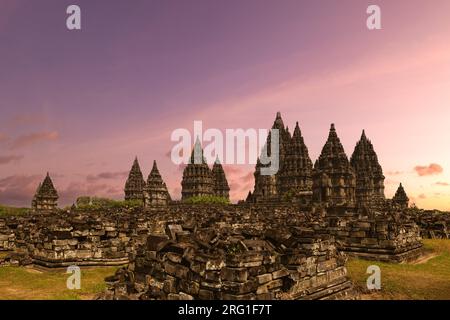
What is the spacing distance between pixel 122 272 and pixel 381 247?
10.4 meters

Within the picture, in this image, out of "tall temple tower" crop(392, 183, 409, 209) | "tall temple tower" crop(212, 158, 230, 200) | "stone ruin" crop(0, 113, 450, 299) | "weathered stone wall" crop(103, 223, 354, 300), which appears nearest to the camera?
"weathered stone wall" crop(103, 223, 354, 300)

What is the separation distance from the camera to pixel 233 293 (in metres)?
6.77

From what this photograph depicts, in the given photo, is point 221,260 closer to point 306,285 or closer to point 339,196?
point 306,285

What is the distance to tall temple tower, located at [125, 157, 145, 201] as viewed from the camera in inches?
3342

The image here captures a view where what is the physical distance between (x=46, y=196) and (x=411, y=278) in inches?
2939

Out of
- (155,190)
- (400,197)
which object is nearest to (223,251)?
(400,197)

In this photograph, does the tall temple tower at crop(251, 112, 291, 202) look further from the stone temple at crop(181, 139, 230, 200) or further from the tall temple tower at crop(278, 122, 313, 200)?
the stone temple at crop(181, 139, 230, 200)

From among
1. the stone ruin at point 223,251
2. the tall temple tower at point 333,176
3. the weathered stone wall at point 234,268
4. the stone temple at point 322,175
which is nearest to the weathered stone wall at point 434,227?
the stone ruin at point 223,251

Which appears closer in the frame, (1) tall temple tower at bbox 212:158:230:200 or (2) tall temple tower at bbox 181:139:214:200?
(2) tall temple tower at bbox 181:139:214:200

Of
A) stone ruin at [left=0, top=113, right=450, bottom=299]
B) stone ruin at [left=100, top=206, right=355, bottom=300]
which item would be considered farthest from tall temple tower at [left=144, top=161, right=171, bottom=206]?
stone ruin at [left=100, top=206, right=355, bottom=300]

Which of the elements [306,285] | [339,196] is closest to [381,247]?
[306,285]

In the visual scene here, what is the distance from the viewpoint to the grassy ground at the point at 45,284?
401 inches

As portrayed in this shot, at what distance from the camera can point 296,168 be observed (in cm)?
7000

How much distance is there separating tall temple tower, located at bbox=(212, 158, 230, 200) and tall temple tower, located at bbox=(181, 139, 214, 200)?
363 inches
